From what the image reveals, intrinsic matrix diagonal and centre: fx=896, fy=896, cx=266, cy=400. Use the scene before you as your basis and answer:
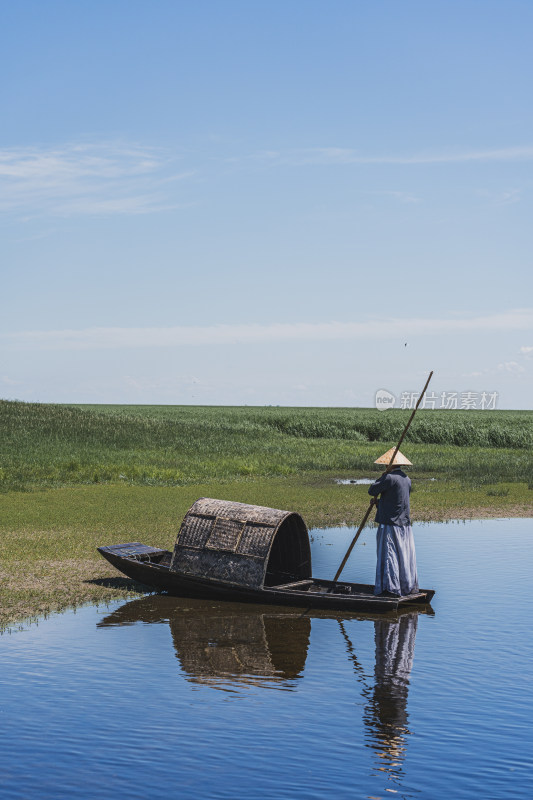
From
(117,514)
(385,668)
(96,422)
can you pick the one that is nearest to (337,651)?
(385,668)

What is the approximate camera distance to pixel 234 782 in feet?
26.3

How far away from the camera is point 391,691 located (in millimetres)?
10664

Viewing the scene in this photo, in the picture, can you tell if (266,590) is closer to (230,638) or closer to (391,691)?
(230,638)

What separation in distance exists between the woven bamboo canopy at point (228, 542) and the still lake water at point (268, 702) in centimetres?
64

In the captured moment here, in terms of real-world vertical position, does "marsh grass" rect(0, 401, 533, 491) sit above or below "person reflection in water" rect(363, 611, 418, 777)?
above

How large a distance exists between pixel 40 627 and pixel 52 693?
3179mm

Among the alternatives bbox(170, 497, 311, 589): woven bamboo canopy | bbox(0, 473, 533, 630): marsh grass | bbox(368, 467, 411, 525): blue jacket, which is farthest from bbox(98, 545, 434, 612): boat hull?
bbox(368, 467, 411, 525): blue jacket

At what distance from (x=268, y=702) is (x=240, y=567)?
4907 mm

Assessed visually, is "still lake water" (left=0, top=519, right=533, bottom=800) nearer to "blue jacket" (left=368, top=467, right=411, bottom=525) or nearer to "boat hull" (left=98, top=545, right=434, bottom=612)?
"boat hull" (left=98, top=545, right=434, bottom=612)

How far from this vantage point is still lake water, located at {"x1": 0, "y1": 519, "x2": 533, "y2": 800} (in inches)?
320

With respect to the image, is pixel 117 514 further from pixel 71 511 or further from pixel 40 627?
pixel 40 627

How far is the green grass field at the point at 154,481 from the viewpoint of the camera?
59.6 ft

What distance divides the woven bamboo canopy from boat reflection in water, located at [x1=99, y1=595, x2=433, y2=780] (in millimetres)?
628

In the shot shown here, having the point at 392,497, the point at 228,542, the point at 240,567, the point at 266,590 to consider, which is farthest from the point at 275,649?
the point at 392,497
